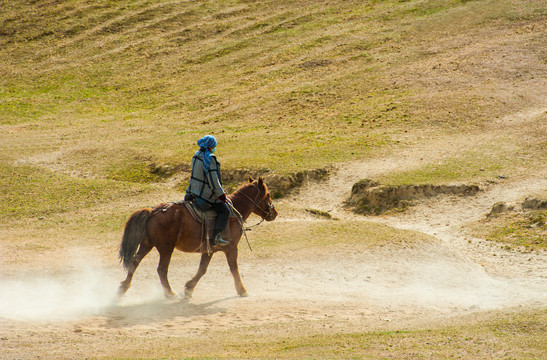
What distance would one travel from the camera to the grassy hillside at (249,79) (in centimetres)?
3306

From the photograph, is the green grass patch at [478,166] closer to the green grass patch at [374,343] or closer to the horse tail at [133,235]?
the green grass patch at [374,343]

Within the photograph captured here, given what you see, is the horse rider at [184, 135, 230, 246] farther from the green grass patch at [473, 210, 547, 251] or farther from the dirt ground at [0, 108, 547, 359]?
the green grass patch at [473, 210, 547, 251]

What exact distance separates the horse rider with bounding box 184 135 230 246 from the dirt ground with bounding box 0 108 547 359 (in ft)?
6.74

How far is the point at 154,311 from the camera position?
13.9m

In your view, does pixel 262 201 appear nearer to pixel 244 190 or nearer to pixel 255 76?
pixel 244 190

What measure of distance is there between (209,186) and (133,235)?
7.08ft

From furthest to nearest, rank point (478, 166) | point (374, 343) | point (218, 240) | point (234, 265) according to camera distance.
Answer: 1. point (478, 166)
2. point (234, 265)
3. point (218, 240)
4. point (374, 343)

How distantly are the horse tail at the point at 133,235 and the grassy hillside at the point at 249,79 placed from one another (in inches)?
501

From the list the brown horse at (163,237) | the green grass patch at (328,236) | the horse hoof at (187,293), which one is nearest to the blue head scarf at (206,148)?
the brown horse at (163,237)

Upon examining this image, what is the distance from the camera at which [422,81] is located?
42.0 meters

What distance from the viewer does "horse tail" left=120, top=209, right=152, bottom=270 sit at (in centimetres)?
1398

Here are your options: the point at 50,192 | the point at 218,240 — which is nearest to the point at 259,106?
the point at 50,192

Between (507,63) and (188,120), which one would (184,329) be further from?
(507,63)

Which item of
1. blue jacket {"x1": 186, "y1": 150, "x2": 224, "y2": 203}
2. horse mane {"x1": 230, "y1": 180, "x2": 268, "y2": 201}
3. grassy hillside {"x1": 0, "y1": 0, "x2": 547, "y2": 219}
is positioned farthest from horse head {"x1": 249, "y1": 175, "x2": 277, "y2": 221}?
grassy hillside {"x1": 0, "y1": 0, "x2": 547, "y2": 219}
